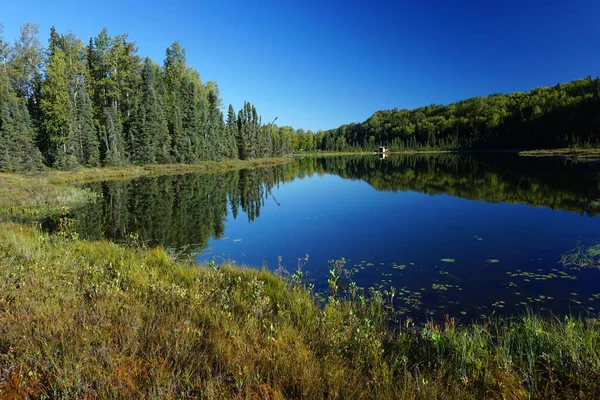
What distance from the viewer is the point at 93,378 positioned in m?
3.00

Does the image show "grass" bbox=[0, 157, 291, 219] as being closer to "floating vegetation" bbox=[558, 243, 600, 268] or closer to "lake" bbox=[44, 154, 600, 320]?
"lake" bbox=[44, 154, 600, 320]

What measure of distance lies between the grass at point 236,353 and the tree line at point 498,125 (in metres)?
80.6

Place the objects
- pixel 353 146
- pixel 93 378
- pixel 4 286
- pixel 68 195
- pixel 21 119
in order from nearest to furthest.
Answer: pixel 93 378 < pixel 4 286 < pixel 68 195 < pixel 21 119 < pixel 353 146

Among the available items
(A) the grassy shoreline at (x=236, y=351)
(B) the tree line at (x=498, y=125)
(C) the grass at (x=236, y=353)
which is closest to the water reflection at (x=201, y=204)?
(A) the grassy shoreline at (x=236, y=351)

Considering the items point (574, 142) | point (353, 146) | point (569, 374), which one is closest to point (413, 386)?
point (569, 374)

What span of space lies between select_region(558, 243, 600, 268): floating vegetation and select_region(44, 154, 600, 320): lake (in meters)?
0.23

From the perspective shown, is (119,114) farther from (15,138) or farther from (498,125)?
(498,125)

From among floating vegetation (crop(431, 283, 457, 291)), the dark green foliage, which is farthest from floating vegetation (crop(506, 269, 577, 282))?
the dark green foliage

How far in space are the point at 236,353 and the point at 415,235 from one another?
34.1 feet

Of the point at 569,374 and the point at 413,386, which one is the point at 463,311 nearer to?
the point at 569,374

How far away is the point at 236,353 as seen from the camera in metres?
3.77

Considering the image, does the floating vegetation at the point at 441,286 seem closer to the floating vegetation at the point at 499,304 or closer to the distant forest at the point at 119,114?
the floating vegetation at the point at 499,304

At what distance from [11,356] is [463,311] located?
7.04 meters

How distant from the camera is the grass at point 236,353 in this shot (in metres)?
3.12
